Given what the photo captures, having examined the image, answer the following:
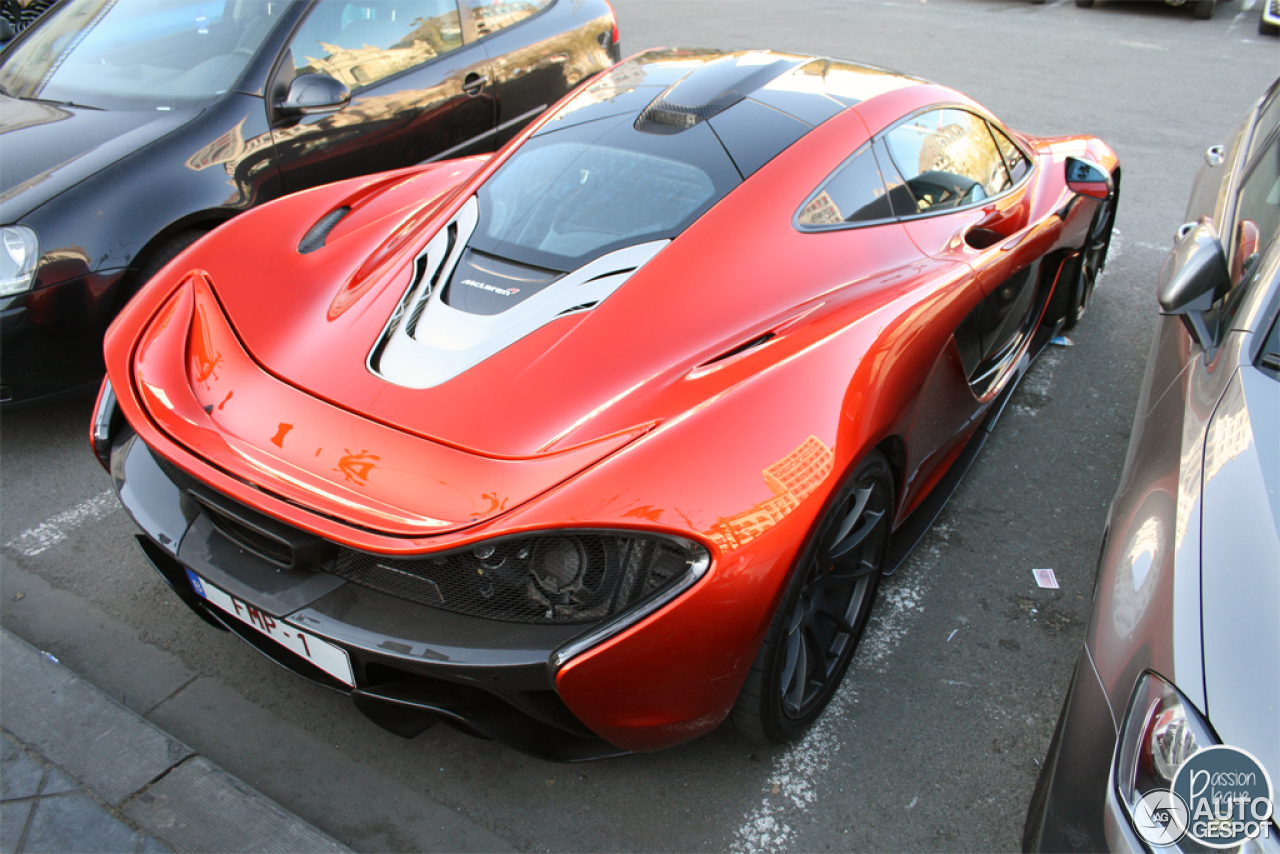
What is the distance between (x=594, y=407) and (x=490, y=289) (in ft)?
1.68

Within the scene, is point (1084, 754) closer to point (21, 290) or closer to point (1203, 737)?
point (1203, 737)

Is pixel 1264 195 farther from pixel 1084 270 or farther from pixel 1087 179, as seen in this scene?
pixel 1084 270

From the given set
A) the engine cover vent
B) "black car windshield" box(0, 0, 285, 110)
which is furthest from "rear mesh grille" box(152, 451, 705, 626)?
"black car windshield" box(0, 0, 285, 110)

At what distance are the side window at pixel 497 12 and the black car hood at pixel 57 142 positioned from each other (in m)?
1.69

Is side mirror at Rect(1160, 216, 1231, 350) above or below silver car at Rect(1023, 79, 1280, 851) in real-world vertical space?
above

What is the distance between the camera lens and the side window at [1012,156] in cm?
307

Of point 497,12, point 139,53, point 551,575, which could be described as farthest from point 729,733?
point 497,12

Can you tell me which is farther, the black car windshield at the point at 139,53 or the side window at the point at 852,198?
the black car windshield at the point at 139,53

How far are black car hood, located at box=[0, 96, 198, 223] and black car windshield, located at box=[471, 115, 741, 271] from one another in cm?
170

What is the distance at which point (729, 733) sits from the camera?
2.20 metres
